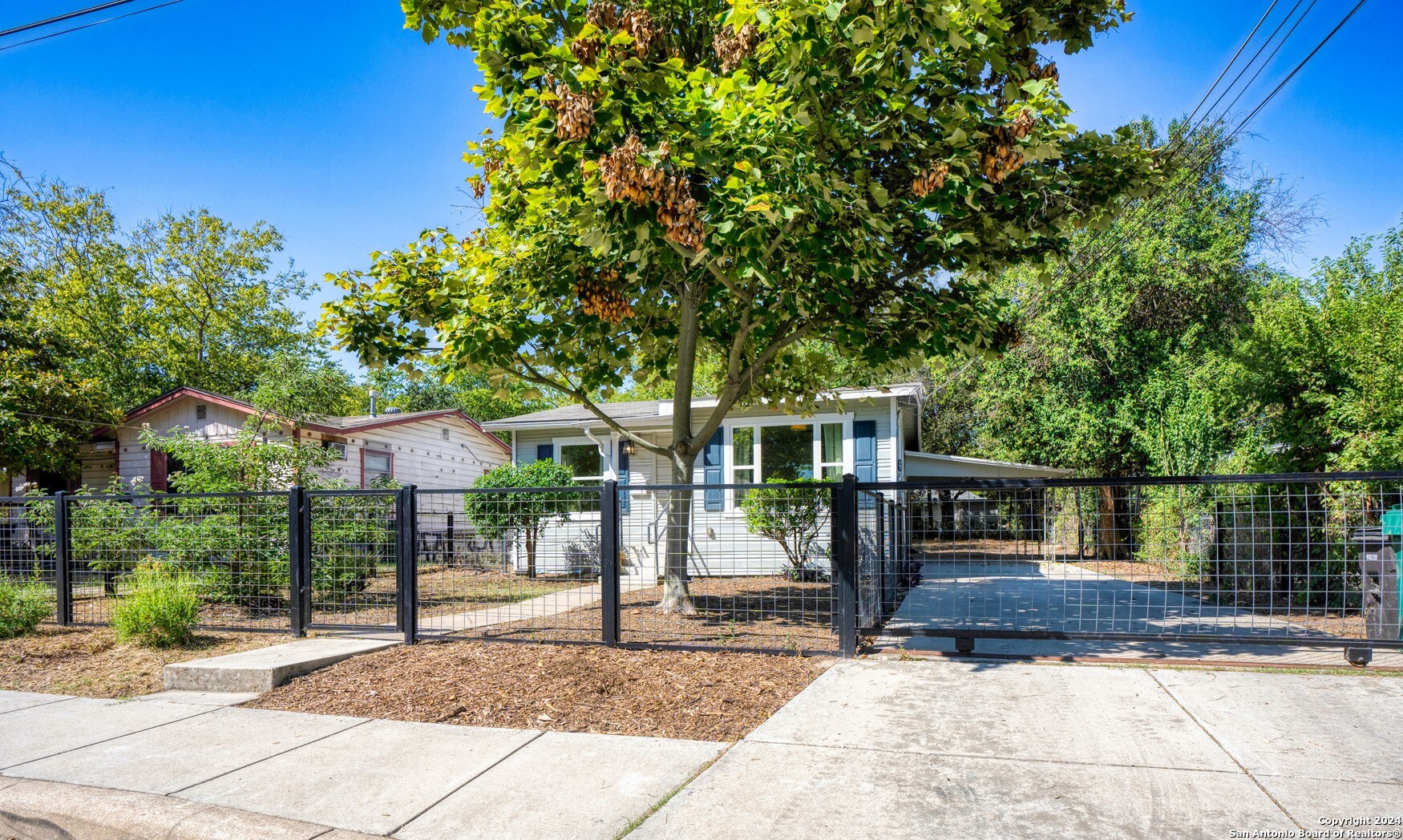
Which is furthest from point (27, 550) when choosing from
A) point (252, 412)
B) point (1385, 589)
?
point (1385, 589)

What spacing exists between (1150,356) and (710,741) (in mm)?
15047

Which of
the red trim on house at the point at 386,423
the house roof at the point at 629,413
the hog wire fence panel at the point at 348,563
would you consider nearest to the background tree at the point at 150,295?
the red trim on house at the point at 386,423

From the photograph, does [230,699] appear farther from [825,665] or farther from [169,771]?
[825,665]

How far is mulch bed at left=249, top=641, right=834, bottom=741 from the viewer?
14.7 feet

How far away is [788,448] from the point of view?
1412 centimetres

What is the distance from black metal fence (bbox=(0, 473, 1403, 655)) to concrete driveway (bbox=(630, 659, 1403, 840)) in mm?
640

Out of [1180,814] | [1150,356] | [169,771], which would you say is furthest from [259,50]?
[1150,356]

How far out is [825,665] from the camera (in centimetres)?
566

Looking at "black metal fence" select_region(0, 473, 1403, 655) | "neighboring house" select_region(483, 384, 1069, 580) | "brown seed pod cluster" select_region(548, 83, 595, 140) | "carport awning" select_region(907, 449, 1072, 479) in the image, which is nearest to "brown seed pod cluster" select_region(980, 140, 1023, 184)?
"black metal fence" select_region(0, 473, 1403, 655)

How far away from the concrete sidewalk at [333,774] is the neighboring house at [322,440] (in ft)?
30.0

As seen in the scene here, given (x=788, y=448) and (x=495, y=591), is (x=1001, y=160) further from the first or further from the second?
(x=788, y=448)

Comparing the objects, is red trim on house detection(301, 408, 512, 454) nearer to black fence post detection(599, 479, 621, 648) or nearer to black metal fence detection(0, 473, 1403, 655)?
black metal fence detection(0, 473, 1403, 655)

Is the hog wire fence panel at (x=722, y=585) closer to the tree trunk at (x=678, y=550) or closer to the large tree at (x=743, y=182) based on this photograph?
the tree trunk at (x=678, y=550)

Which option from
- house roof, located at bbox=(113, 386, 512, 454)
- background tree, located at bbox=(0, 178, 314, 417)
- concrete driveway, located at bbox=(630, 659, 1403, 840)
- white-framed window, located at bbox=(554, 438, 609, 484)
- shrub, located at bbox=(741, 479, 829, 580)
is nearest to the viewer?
concrete driveway, located at bbox=(630, 659, 1403, 840)
